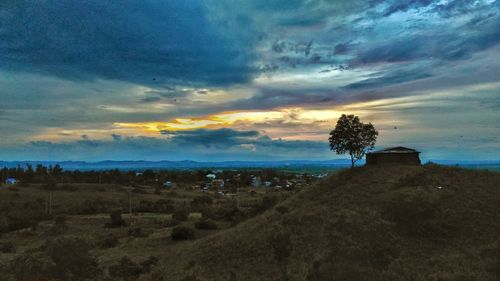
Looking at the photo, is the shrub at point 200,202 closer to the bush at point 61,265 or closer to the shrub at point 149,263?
the shrub at point 149,263

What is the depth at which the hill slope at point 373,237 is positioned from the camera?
30.1 metres

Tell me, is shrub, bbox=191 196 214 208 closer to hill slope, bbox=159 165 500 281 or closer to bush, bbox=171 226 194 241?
bush, bbox=171 226 194 241

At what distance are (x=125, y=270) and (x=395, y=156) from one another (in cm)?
3677

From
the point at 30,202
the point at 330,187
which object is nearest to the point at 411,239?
the point at 330,187

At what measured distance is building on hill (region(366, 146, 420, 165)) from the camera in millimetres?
49812

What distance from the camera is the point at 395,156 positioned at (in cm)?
4994

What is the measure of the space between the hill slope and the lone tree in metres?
5.76

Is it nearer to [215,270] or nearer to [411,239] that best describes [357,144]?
[411,239]

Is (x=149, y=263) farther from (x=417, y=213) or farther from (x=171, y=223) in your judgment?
(x=171, y=223)

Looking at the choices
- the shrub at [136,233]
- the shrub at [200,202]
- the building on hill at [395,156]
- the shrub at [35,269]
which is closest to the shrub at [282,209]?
the building on hill at [395,156]

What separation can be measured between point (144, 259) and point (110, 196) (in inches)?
2882

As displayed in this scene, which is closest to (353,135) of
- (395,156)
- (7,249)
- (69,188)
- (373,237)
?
(395,156)

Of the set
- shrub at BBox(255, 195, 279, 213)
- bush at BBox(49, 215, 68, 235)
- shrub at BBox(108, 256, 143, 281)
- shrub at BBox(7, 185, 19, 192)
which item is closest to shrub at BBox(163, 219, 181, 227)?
shrub at BBox(255, 195, 279, 213)

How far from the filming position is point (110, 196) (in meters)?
106
